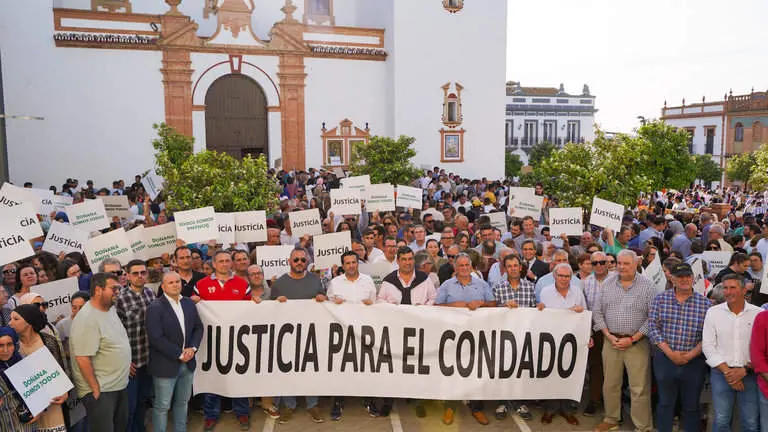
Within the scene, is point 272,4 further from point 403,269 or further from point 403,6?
point 403,269

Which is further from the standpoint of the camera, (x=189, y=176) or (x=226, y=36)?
(x=226, y=36)

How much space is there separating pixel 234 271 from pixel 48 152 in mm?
19650

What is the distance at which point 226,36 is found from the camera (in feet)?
85.1

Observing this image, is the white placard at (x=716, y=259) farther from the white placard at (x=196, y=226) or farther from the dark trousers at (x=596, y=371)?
the white placard at (x=196, y=226)

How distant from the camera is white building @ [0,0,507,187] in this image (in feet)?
78.8

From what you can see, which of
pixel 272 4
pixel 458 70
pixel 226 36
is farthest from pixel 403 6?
pixel 226 36

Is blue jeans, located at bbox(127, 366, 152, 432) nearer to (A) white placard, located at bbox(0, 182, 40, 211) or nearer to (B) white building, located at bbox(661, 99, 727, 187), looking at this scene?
(A) white placard, located at bbox(0, 182, 40, 211)

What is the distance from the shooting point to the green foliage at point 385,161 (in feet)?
69.3

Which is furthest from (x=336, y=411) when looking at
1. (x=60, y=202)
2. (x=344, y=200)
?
(x=60, y=202)

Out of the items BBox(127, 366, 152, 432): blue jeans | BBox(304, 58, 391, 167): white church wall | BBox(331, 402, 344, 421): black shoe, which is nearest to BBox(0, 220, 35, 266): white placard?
BBox(127, 366, 152, 432): blue jeans

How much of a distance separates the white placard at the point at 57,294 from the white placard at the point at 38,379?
180 centimetres

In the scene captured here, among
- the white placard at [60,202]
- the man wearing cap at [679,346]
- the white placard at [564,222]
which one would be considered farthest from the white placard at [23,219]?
the white placard at [564,222]

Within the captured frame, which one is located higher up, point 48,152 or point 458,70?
point 458,70

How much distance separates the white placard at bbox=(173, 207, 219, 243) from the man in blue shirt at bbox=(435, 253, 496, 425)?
152 inches
